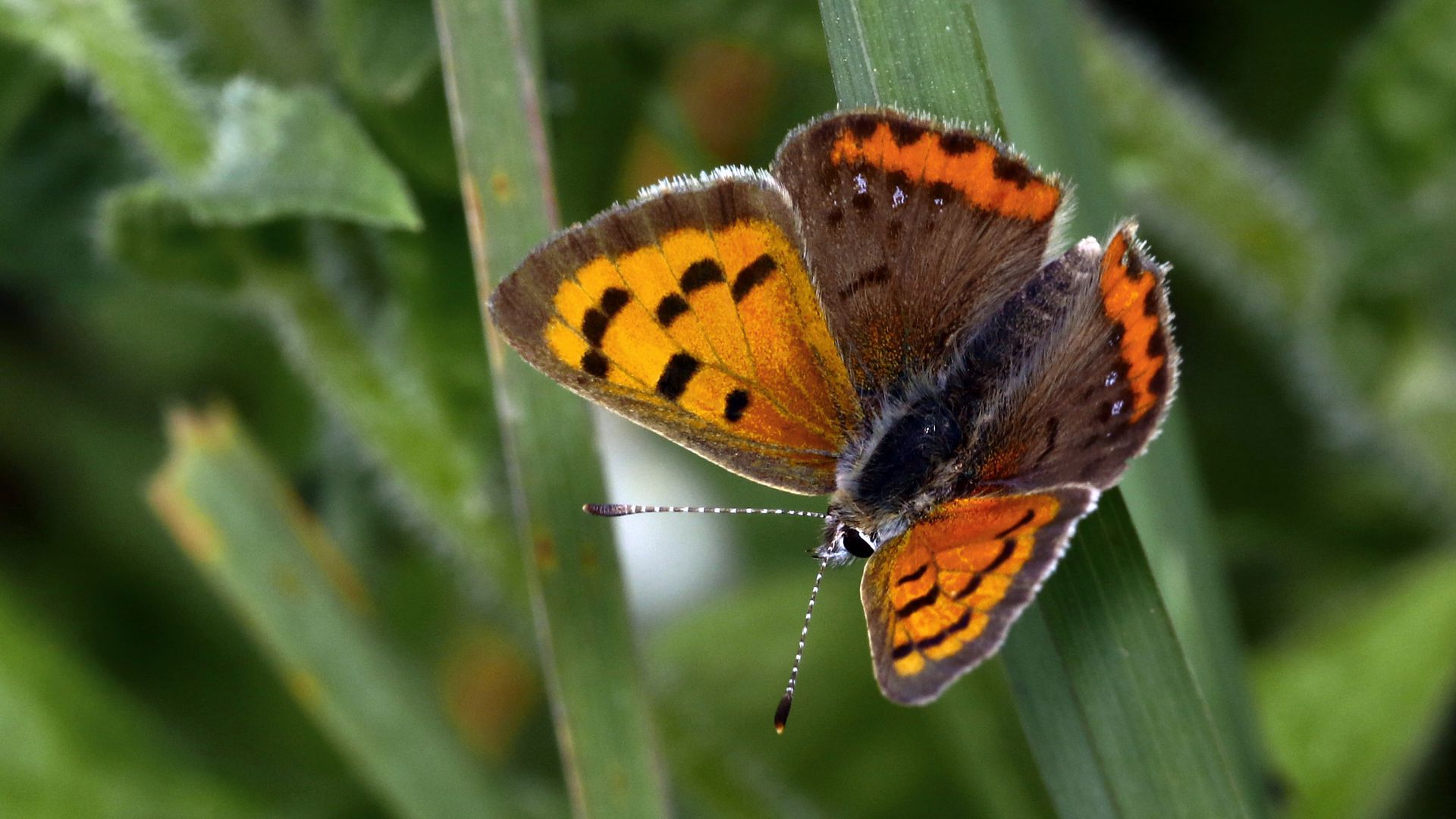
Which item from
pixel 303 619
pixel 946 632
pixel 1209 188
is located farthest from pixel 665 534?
pixel 946 632

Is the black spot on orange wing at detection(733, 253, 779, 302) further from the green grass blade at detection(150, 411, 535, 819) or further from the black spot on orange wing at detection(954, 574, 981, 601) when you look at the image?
the green grass blade at detection(150, 411, 535, 819)

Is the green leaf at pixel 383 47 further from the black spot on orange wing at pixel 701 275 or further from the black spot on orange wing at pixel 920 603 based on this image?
the black spot on orange wing at pixel 920 603

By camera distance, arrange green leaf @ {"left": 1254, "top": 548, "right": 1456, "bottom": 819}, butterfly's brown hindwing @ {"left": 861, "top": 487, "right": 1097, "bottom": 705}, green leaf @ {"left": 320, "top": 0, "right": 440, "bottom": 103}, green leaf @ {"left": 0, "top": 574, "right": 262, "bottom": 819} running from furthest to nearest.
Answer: green leaf @ {"left": 0, "top": 574, "right": 262, "bottom": 819} → green leaf @ {"left": 1254, "top": 548, "right": 1456, "bottom": 819} → green leaf @ {"left": 320, "top": 0, "right": 440, "bottom": 103} → butterfly's brown hindwing @ {"left": 861, "top": 487, "right": 1097, "bottom": 705}

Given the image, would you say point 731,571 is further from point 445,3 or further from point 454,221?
point 445,3

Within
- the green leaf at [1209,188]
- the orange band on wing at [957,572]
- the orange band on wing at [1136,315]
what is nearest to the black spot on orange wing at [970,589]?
the orange band on wing at [957,572]

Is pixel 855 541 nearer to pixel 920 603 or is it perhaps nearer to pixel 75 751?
pixel 920 603

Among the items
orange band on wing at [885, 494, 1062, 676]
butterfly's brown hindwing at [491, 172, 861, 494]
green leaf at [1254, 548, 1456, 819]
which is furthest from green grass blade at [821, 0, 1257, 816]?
green leaf at [1254, 548, 1456, 819]
